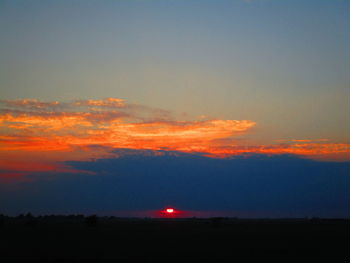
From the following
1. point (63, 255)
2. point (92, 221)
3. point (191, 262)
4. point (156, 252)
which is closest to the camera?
point (191, 262)

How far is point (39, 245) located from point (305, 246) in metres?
24.3

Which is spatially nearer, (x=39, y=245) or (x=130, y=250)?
(x=130, y=250)

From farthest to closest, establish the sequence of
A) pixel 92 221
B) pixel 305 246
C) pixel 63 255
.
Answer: pixel 92 221 < pixel 305 246 < pixel 63 255

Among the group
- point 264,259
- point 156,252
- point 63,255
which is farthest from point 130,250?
point 264,259

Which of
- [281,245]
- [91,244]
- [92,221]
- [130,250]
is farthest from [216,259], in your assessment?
[92,221]

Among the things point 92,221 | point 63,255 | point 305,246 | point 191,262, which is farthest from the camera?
point 92,221

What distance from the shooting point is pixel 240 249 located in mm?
37000

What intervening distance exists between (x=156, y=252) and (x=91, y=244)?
8419mm

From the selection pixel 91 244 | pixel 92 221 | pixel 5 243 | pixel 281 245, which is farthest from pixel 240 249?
pixel 92 221

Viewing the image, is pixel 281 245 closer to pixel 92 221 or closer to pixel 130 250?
pixel 130 250

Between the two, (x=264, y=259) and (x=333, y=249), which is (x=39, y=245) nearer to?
(x=264, y=259)

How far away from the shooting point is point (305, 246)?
128 feet

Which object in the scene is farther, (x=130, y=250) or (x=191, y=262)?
(x=130, y=250)

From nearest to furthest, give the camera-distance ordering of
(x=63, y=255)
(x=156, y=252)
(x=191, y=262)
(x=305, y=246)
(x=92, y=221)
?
(x=191, y=262), (x=63, y=255), (x=156, y=252), (x=305, y=246), (x=92, y=221)
